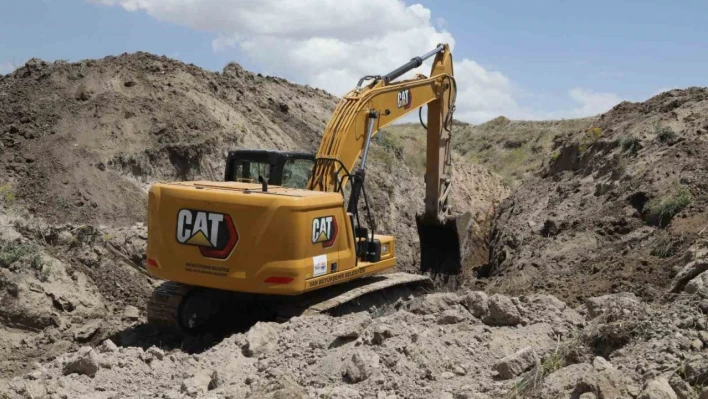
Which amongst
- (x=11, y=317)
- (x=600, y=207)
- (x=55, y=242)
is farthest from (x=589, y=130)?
(x=11, y=317)

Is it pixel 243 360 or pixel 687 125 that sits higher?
pixel 687 125

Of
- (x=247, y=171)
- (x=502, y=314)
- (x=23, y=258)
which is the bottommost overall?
(x=502, y=314)

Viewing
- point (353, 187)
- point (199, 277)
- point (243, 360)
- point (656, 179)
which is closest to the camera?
point (243, 360)

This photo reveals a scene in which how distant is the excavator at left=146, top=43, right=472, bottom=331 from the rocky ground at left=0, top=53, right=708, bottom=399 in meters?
0.50

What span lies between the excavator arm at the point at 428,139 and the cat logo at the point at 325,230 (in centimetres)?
71

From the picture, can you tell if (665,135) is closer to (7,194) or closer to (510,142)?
(7,194)

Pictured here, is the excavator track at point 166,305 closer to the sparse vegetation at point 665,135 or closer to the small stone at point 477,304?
the small stone at point 477,304

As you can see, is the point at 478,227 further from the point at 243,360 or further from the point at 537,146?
the point at 243,360

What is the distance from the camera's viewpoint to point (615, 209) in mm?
13547

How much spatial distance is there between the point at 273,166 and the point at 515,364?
4.70 metres

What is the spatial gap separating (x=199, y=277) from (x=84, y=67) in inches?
343

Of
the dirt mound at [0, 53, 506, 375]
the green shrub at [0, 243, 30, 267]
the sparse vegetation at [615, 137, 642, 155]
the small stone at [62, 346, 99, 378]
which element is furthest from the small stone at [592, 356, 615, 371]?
the sparse vegetation at [615, 137, 642, 155]

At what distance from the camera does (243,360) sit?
7.38 metres

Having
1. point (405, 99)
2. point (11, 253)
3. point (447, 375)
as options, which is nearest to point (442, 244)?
point (405, 99)
